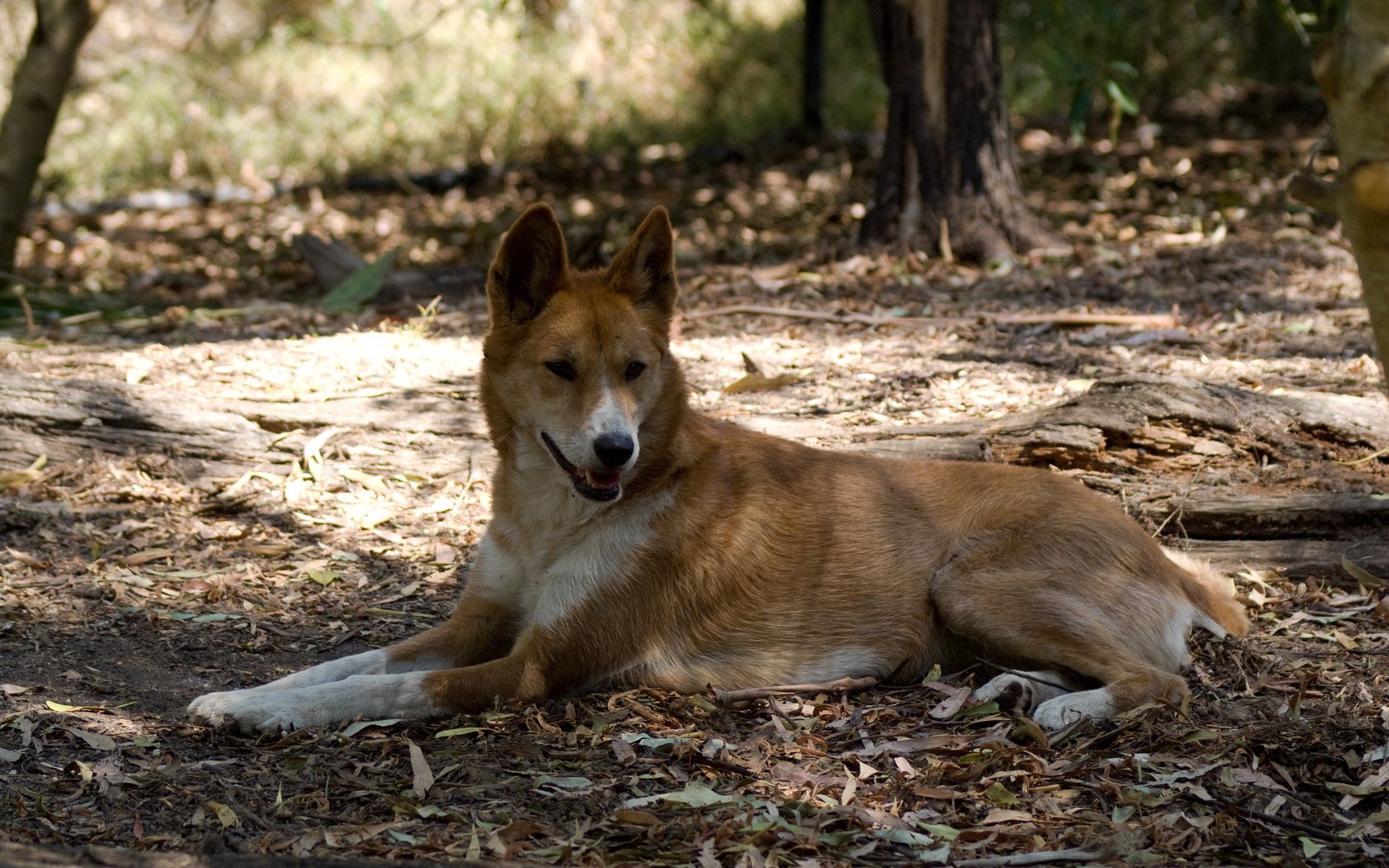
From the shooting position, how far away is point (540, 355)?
4164 millimetres

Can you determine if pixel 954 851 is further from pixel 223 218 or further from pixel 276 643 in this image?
pixel 223 218

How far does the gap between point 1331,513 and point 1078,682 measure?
152 centimetres

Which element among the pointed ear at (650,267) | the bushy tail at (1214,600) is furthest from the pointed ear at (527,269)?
the bushy tail at (1214,600)

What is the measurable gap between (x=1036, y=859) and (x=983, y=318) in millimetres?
4694

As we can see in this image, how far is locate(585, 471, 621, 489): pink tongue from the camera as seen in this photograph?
13.3ft

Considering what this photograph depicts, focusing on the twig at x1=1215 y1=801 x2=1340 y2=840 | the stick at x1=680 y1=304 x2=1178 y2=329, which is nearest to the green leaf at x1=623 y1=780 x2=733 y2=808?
the twig at x1=1215 y1=801 x2=1340 y2=840

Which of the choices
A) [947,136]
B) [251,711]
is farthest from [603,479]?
[947,136]

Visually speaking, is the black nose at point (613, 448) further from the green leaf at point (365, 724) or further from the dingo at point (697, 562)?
the green leaf at point (365, 724)

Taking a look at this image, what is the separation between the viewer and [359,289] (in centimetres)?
887

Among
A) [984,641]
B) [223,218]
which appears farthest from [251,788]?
[223,218]

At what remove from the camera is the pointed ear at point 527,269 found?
4.19 meters

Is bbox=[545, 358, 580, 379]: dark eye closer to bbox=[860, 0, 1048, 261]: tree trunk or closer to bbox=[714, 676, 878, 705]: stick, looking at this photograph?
bbox=[714, 676, 878, 705]: stick

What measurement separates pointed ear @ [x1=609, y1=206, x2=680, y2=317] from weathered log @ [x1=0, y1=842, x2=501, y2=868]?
2217mm

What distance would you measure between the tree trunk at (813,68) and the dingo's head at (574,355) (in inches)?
351
